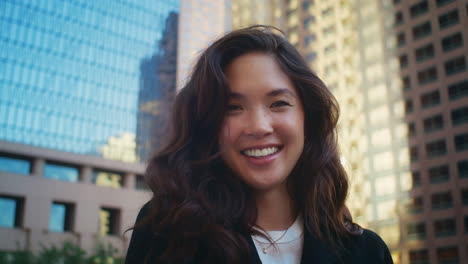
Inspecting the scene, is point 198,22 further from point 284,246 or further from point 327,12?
point 284,246

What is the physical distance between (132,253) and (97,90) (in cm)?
5801

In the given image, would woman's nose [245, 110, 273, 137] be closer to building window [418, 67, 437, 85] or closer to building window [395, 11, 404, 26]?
building window [418, 67, 437, 85]

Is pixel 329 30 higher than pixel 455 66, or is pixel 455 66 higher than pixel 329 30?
pixel 329 30

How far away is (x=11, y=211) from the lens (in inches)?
1777

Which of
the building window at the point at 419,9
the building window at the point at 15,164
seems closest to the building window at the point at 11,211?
the building window at the point at 15,164

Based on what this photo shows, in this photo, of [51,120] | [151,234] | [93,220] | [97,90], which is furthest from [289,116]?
[97,90]

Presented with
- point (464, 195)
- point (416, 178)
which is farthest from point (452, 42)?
point (464, 195)

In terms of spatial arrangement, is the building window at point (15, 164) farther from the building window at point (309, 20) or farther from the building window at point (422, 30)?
the building window at point (309, 20)

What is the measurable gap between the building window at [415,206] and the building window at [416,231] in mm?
1599

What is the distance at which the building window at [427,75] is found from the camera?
5588 centimetres

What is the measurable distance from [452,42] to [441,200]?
18.1 metres

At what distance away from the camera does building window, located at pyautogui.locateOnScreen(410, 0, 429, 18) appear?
192 feet

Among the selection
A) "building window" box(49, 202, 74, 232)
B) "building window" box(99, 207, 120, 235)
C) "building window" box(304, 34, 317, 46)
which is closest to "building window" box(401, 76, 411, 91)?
"building window" box(304, 34, 317, 46)

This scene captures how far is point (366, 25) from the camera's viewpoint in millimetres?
70062
